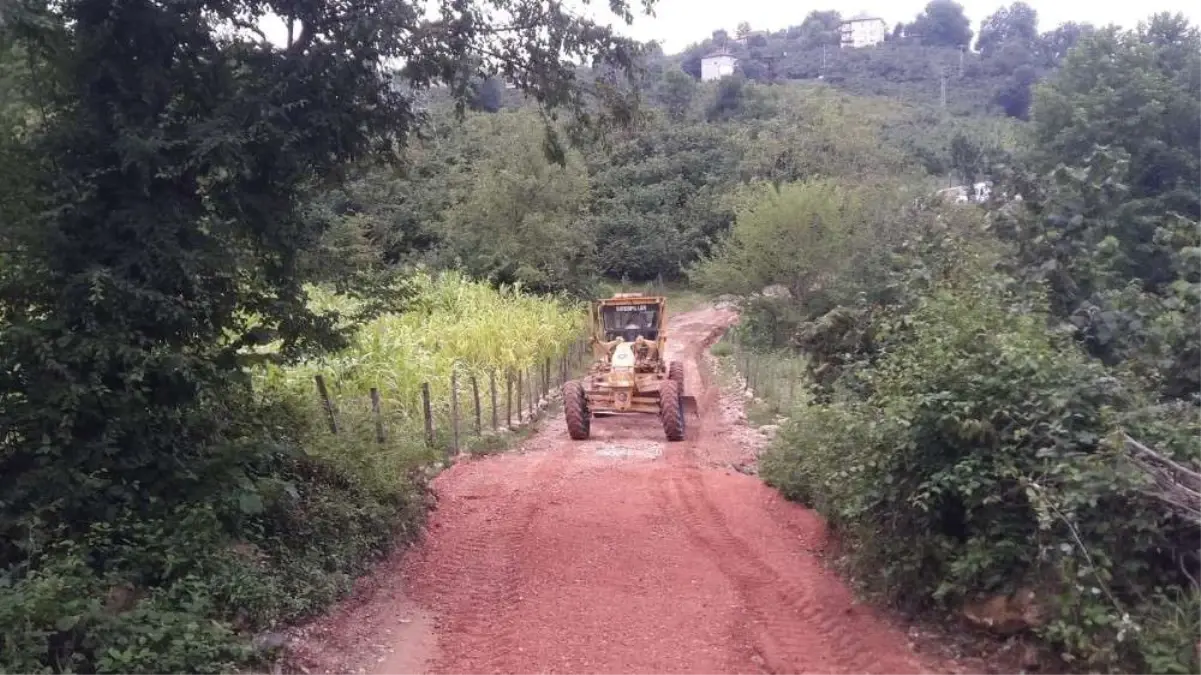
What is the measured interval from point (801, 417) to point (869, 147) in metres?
38.2

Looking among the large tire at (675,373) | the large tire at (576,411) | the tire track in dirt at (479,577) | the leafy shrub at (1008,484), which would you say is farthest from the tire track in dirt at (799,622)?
the large tire at (675,373)

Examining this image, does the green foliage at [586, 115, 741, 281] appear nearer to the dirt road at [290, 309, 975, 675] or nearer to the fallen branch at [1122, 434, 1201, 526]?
the dirt road at [290, 309, 975, 675]

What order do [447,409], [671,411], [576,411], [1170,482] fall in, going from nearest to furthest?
1. [1170,482]
2. [447,409]
3. [576,411]
4. [671,411]

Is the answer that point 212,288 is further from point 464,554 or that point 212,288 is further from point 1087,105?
point 1087,105

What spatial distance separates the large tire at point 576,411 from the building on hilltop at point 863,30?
11130 centimetres

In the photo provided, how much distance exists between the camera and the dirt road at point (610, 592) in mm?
6609

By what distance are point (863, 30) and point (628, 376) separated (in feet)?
380

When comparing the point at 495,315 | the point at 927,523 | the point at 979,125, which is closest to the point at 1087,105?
the point at 495,315

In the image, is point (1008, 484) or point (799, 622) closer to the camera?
point (1008, 484)

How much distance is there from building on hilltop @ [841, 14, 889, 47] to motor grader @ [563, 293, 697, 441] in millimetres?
107588

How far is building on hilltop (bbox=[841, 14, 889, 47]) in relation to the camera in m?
120

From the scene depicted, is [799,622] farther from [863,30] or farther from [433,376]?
[863,30]

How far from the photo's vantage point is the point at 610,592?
7.95 metres

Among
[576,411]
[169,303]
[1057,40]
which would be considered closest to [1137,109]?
[576,411]
